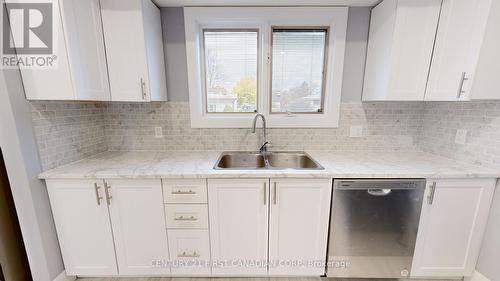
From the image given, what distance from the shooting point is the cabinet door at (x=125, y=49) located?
140cm

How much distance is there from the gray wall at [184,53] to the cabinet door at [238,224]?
40.3 inches

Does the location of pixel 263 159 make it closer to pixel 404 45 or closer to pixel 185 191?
pixel 185 191

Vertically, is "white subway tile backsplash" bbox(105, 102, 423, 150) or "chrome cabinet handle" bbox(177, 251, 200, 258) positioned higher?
"white subway tile backsplash" bbox(105, 102, 423, 150)

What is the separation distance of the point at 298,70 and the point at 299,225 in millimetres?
1405

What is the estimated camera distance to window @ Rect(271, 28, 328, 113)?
1.83 metres

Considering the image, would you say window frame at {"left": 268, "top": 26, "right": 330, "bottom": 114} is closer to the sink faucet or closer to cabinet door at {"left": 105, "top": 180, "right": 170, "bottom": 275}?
the sink faucet

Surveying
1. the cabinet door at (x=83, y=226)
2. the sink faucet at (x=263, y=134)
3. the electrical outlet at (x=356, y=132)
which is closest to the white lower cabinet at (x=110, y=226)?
the cabinet door at (x=83, y=226)

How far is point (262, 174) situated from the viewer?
1334mm

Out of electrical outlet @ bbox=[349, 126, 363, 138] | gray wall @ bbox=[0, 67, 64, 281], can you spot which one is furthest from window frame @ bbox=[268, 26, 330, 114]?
gray wall @ bbox=[0, 67, 64, 281]

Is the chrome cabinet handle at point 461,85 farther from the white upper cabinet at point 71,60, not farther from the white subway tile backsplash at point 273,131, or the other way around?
the white upper cabinet at point 71,60

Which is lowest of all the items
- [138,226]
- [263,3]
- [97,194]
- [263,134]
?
[138,226]

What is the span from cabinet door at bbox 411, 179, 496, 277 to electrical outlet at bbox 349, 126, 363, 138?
698 millimetres

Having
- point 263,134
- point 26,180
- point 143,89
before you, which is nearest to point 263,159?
point 263,134

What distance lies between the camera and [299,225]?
1432mm
